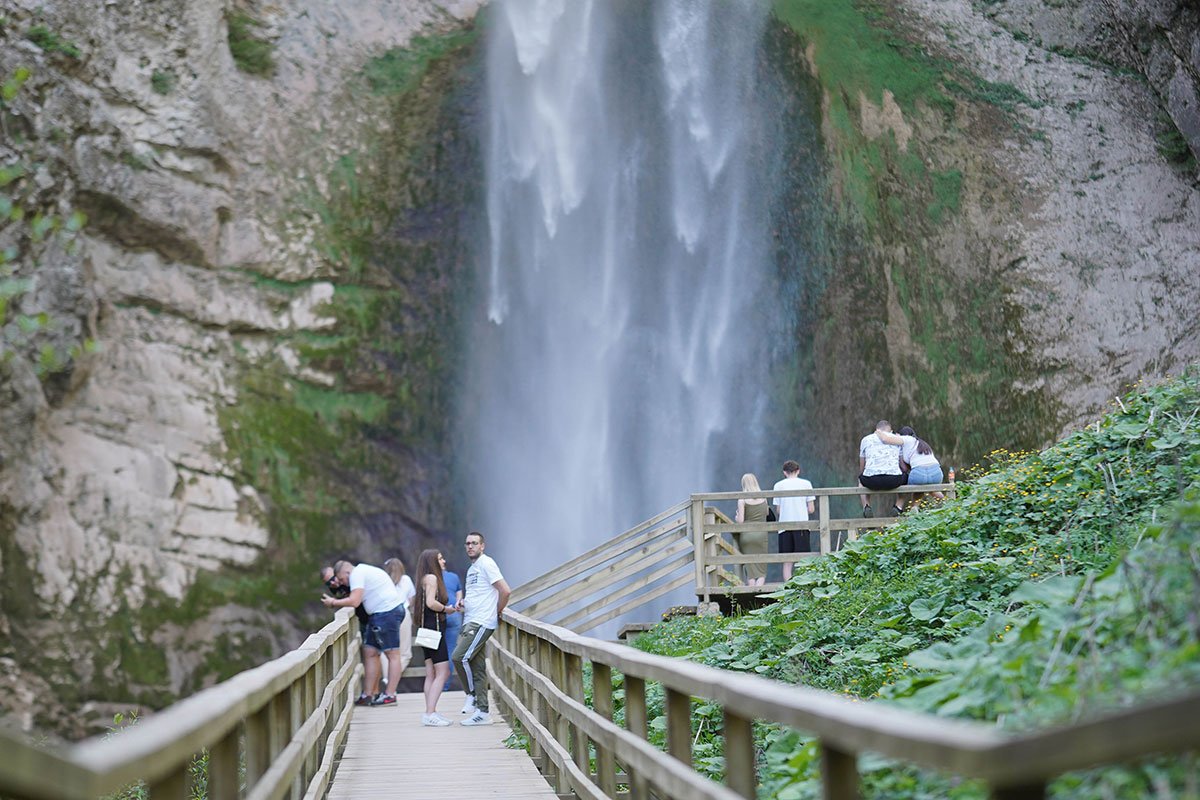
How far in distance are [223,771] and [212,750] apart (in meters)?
0.06

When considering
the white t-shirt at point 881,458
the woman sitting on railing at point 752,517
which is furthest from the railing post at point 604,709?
the woman sitting on railing at point 752,517

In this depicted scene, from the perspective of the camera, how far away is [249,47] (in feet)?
70.6

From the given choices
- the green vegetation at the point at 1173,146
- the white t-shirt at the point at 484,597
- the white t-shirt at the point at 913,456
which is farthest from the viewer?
the green vegetation at the point at 1173,146

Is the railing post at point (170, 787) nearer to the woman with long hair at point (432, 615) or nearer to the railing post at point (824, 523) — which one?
the woman with long hair at point (432, 615)

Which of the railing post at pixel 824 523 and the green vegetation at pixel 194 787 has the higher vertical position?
the railing post at pixel 824 523

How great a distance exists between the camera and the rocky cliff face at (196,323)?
18.8 m

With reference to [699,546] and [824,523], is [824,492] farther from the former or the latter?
[699,546]

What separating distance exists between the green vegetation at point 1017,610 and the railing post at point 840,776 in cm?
46

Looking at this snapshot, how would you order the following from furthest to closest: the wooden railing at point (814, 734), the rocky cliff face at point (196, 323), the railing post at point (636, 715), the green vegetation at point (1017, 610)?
the rocky cliff face at point (196, 323) → the railing post at point (636, 715) → the green vegetation at point (1017, 610) → the wooden railing at point (814, 734)

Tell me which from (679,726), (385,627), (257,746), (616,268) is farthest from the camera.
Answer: (616,268)

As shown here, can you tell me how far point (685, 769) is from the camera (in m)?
3.55

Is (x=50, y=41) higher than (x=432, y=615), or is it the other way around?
(x=50, y=41)

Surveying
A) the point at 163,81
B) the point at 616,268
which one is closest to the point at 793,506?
the point at 616,268

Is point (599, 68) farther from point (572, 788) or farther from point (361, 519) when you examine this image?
point (572, 788)
